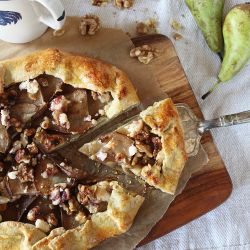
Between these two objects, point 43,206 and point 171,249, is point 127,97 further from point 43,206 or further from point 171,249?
point 171,249

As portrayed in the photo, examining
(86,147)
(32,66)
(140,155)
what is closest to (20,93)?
(32,66)

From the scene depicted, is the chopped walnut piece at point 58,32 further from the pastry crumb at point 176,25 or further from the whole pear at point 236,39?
the whole pear at point 236,39

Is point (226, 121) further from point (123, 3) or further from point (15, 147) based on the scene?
point (15, 147)

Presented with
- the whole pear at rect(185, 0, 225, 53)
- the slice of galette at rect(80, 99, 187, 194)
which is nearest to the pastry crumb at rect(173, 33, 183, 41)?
the whole pear at rect(185, 0, 225, 53)

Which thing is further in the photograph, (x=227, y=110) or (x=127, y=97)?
(x=227, y=110)

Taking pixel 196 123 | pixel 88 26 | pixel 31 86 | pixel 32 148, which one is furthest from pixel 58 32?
pixel 196 123

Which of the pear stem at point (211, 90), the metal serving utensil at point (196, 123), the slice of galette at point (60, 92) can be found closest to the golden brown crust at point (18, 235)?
the slice of galette at point (60, 92)
